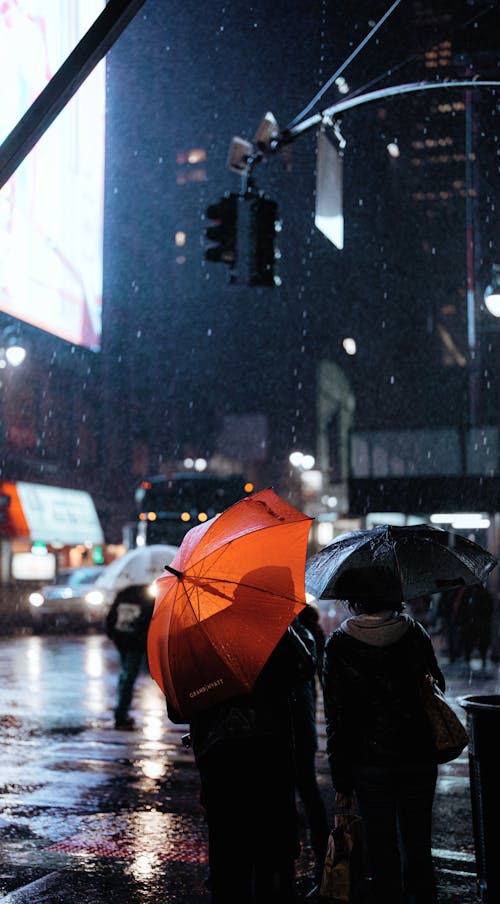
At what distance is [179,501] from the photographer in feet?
90.8

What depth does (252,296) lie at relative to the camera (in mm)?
86688

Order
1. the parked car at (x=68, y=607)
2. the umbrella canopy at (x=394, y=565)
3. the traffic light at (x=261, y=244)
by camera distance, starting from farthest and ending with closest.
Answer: the parked car at (x=68, y=607) → the traffic light at (x=261, y=244) → the umbrella canopy at (x=394, y=565)

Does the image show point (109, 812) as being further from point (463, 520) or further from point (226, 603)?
point (463, 520)

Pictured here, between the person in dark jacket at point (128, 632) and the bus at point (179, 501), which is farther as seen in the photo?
the bus at point (179, 501)

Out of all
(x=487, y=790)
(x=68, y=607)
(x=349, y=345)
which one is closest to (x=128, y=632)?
(x=487, y=790)

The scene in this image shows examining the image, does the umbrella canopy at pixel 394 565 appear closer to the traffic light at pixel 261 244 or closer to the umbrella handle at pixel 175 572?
the umbrella handle at pixel 175 572

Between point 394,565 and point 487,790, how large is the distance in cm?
131

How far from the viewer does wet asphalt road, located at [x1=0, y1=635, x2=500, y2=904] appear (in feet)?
19.2

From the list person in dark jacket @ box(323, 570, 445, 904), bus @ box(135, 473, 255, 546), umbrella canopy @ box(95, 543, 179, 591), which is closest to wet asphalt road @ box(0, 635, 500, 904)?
person in dark jacket @ box(323, 570, 445, 904)

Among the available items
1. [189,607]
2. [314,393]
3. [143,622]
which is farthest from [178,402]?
[189,607]

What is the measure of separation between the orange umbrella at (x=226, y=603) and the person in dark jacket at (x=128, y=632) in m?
7.38

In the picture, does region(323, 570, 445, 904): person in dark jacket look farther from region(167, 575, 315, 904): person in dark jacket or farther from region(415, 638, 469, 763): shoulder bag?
region(167, 575, 315, 904): person in dark jacket

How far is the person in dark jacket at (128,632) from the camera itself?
38.0 ft

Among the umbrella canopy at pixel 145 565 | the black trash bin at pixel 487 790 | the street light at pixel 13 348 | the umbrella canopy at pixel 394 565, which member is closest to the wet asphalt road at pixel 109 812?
the black trash bin at pixel 487 790
